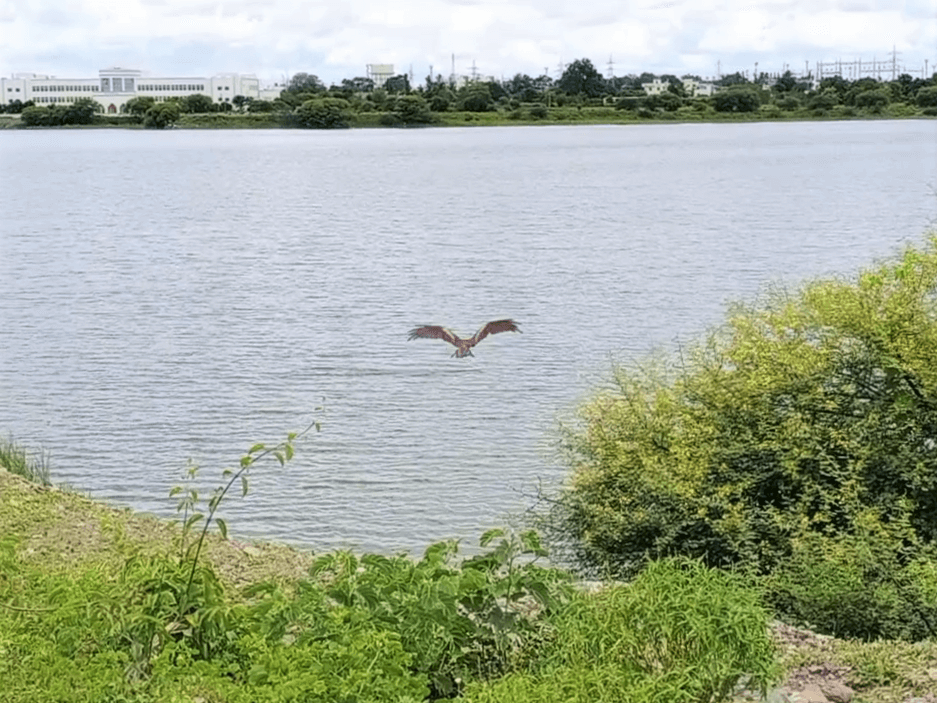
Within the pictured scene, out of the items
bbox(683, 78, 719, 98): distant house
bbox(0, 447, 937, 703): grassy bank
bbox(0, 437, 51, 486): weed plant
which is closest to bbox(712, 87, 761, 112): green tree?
bbox(683, 78, 719, 98): distant house

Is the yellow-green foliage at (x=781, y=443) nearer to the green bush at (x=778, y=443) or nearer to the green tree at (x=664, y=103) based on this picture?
the green bush at (x=778, y=443)

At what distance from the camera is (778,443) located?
400 inches

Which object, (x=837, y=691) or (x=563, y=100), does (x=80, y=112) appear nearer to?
(x=563, y=100)

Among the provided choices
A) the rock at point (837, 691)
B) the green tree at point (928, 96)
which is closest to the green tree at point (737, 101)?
the green tree at point (928, 96)

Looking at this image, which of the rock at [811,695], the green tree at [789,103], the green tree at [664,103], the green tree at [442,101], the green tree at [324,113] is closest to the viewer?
the rock at [811,695]

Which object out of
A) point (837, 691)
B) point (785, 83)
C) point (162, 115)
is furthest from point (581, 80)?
point (837, 691)

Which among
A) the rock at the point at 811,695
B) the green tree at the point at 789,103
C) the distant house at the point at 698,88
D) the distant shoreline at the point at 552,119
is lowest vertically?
the rock at the point at 811,695

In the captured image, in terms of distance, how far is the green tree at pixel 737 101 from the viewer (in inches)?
6029

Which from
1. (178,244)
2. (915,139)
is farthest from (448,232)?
(915,139)

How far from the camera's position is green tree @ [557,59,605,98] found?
6029 inches

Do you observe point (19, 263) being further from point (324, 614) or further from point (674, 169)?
point (674, 169)

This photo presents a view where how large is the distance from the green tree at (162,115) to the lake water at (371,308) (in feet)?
296

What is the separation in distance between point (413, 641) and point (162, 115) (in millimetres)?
166534

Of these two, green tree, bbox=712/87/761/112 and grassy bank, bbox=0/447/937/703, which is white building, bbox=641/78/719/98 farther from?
grassy bank, bbox=0/447/937/703
